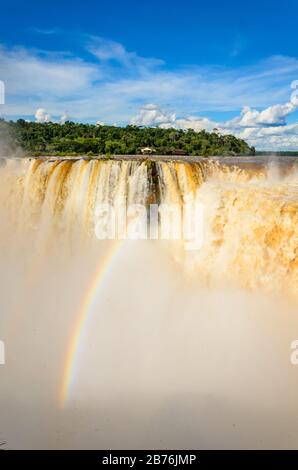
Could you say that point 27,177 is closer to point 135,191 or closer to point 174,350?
point 135,191

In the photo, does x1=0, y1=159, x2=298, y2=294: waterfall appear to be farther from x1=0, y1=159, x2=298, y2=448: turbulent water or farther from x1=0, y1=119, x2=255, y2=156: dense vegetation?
x1=0, y1=119, x2=255, y2=156: dense vegetation

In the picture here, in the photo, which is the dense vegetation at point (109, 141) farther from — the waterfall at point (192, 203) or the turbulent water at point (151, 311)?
the turbulent water at point (151, 311)

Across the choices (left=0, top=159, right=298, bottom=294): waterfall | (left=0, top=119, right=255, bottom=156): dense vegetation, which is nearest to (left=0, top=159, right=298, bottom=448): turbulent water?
(left=0, top=159, right=298, bottom=294): waterfall

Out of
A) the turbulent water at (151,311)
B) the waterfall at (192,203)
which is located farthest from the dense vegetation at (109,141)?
the turbulent water at (151,311)

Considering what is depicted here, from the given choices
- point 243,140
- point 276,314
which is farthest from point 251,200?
point 243,140

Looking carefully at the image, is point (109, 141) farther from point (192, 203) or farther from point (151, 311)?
point (151, 311)
